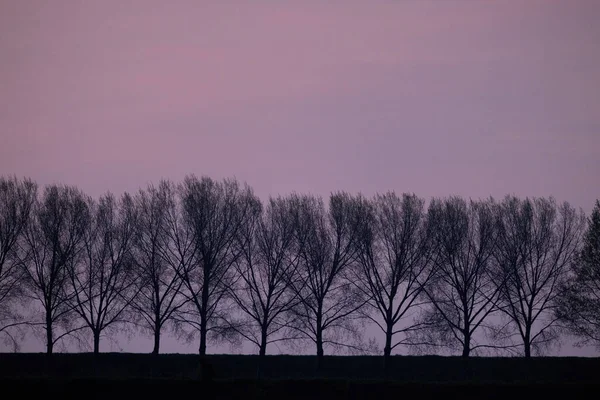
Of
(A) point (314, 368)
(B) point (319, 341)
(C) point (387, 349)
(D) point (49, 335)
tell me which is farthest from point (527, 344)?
(D) point (49, 335)

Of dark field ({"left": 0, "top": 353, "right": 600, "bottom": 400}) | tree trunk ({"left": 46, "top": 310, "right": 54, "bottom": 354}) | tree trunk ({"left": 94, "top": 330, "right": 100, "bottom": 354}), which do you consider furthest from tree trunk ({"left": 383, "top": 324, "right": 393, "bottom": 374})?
tree trunk ({"left": 46, "top": 310, "right": 54, "bottom": 354})

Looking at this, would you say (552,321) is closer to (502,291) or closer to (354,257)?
(502,291)

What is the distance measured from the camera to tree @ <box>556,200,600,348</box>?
175 feet

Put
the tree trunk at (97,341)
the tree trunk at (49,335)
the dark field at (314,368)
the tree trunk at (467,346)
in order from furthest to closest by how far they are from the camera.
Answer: the tree trunk at (467,346) < the tree trunk at (97,341) < the tree trunk at (49,335) < the dark field at (314,368)

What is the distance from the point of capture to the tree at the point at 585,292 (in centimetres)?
5334

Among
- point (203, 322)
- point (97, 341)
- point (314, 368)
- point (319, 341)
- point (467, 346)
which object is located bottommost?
point (314, 368)

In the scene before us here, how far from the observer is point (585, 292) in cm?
5397

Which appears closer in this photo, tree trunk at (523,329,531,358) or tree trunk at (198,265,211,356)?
tree trunk at (198,265,211,356)

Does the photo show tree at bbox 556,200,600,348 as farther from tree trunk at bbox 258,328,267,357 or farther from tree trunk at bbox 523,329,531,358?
tree trunk at bbox 258,328,267,357

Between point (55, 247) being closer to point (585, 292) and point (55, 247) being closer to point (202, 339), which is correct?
point (202, 339)

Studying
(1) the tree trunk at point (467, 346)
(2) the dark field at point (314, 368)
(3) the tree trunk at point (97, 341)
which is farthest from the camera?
(1) the tree trunk at point (467, 346)

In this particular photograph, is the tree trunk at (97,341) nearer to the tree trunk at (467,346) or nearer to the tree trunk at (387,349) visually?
the tree trunk at (387,349)

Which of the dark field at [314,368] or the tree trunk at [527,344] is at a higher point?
the tree trunk at [527,344]

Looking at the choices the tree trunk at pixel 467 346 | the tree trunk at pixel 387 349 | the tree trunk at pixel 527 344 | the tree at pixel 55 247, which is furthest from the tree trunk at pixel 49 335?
the tree trunk at pixel 527 344
